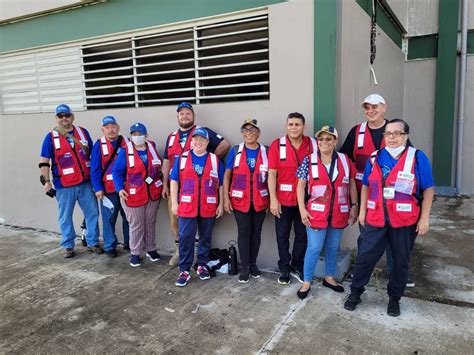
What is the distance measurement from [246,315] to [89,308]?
153cm

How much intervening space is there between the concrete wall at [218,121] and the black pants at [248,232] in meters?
0.36

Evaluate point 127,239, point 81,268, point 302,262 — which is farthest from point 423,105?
point 81,268

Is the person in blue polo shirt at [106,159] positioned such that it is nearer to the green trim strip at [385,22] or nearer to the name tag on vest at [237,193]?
the name tag on vest at [237,193]

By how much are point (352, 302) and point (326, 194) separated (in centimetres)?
99

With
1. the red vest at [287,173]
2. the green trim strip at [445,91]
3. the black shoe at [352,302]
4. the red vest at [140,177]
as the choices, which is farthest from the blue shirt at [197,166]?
the green trim strip at [445,91]

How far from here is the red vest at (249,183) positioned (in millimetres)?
3973

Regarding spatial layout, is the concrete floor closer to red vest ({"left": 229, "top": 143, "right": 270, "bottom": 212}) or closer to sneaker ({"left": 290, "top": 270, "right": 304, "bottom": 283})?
sneaker ({"left": 290, "top": 270, "right": 304, "bottom": 283})

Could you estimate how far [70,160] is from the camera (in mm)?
5004

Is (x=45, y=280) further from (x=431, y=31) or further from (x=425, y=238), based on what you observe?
(x=431, y=31)

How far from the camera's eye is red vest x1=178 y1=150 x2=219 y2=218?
405 centimetres

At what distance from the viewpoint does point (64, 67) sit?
19.4 feet

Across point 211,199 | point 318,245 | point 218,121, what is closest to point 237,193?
point 211,199

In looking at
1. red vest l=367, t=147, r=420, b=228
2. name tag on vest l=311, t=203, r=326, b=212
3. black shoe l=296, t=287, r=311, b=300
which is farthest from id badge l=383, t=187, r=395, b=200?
black shoe l=296, t=287, r=311, b=300

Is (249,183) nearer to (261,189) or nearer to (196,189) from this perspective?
(261,189)
